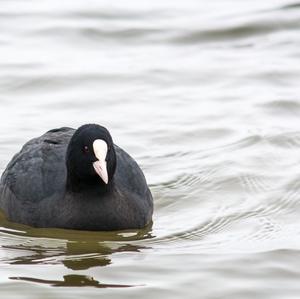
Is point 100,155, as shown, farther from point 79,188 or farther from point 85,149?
point 79,188

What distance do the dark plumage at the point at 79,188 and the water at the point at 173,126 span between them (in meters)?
0.12

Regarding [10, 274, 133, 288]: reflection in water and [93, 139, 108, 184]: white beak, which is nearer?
[10, 274, 133, 288]: reflection in water

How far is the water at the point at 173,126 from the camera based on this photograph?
8938mm

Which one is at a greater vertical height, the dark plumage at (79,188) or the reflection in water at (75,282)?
the dark plumage at (79,188)

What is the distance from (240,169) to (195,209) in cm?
108

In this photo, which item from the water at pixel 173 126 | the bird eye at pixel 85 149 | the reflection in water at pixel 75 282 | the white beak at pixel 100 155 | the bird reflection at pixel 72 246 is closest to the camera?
the reflection in water at pixel 75 282

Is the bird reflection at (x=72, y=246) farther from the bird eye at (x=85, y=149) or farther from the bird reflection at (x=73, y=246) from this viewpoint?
the bird eye at (x=85, y=149)

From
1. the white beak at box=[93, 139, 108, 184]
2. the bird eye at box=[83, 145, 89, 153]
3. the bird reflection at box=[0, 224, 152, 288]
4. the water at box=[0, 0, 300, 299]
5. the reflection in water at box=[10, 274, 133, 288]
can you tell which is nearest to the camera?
the reflection in water at box=[10, 274, 133, 288]

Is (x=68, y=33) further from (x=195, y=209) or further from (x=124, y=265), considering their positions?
(x=124, y=265)

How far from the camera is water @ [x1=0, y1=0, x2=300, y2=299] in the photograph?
8938 millimetres

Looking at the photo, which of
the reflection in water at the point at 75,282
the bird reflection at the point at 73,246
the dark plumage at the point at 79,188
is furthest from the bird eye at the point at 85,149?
the reflection in water at the point at 75,282

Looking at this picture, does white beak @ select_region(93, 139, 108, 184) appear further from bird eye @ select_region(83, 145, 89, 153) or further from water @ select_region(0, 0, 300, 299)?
water @ select_region(0, 0, 300, 299)

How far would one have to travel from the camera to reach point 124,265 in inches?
359

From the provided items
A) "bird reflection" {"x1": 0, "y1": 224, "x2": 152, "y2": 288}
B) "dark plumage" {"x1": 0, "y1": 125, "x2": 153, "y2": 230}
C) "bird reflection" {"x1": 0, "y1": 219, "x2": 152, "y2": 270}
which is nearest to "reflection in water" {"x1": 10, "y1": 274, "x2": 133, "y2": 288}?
"bird reflection" {"x1": 0, "y1": 224, "x2": 152, "y2": 288}
